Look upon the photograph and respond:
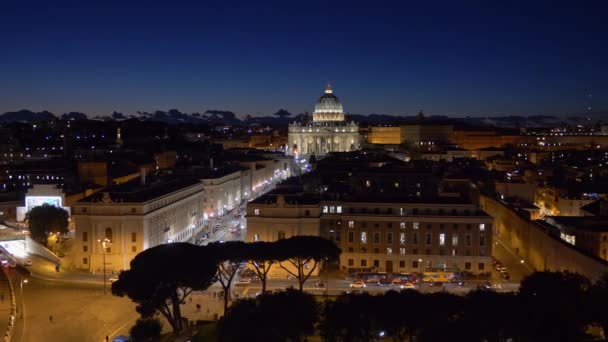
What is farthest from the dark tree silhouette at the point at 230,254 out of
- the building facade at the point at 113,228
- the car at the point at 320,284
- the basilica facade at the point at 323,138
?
the basilica facade at the point at 323,138

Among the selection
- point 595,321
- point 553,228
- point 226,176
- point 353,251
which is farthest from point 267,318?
point 226,176

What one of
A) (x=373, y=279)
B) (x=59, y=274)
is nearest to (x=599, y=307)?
(x=373, y=279)

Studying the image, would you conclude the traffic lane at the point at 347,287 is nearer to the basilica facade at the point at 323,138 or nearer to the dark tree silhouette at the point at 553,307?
the dark tree silhouette at the point at 553,307

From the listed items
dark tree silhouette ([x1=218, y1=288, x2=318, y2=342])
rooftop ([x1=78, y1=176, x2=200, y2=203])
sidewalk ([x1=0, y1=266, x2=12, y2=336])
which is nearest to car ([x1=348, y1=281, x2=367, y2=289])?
dark tree silhouette ([x1=218, y1=288, x2=318, y2=342])

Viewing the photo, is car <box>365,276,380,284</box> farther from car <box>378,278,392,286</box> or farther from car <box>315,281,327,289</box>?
car <box>315,281,327,289</box>

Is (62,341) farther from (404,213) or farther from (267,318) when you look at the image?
(404,213)

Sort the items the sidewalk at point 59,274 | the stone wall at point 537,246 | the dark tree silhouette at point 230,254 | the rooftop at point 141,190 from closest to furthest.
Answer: the dark tree silhouette at point 230,254
the stone wall at point 537,246
the sidewalk at point 59,274
the rooftop at point 141,190

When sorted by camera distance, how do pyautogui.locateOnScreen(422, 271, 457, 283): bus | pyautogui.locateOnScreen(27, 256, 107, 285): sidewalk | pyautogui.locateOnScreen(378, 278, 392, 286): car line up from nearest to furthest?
pyautogui.locateOnScreen(378, 278, 392, 286): car
pyautogui.locateOnScreen(422, 271, 457, 283): bus
pyautogui.locateOnScreen(27, 256, 107, 285): sidewalk
